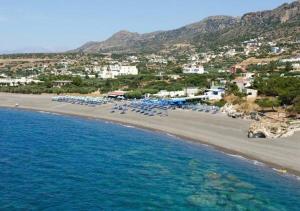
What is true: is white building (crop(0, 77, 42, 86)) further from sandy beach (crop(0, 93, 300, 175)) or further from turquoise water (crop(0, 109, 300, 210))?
turquoise water (crop(0, 109, 300, 210))

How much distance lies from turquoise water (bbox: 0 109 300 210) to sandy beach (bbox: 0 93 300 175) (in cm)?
204

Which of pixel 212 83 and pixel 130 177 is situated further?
pixel 212 83

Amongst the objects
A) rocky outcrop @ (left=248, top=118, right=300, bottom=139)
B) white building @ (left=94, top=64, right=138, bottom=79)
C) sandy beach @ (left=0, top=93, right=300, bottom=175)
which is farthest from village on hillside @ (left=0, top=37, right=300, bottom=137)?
sandy beach @ (left=0, top=93, right=300, bottom=175)

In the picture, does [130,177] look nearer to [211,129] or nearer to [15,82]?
[211,129]

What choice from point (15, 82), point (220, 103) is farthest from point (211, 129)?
point (15, 82)

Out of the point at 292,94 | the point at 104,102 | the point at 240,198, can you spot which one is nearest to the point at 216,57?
the point at 104,102

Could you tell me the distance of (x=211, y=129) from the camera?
59.0 metres

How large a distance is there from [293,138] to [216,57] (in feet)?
449

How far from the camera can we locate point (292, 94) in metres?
69.5

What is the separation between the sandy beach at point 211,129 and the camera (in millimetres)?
44438

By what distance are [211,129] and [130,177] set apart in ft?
75.3

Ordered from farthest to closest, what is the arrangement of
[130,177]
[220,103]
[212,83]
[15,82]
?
1. [15,82]
2. [212,83]
3. [220,103]
4. [130,177]

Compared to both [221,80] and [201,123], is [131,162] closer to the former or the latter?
[201,123]

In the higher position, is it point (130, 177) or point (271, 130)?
point (271, 130)
